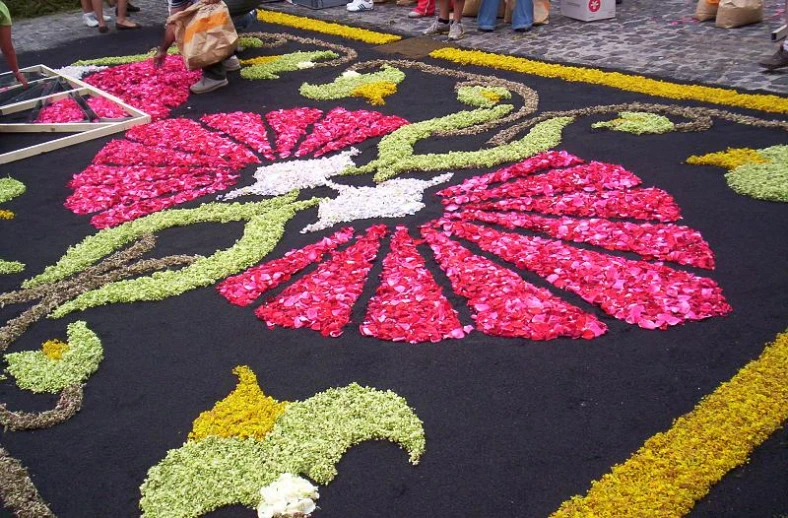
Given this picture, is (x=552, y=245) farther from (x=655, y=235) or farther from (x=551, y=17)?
(x=551, y=17)

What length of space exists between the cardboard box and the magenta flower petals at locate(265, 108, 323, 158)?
3072 millimetres

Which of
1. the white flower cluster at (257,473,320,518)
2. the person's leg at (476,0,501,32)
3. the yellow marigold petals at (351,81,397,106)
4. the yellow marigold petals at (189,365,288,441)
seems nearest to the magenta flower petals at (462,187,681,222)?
the yellow marigold petals at (189,365,288,441)

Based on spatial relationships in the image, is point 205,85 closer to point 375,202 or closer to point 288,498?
point 375,202

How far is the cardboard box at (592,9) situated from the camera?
6.60 metres

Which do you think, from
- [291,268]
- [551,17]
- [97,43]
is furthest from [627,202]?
[97,43]

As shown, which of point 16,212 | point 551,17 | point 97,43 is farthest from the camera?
point 97,43

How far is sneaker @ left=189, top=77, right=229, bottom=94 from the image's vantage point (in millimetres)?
5691

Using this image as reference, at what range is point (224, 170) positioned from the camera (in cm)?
423

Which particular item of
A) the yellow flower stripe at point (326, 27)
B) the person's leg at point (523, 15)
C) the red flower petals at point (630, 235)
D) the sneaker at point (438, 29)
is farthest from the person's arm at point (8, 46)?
the person's leg at point (523, 15)

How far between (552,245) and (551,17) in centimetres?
471

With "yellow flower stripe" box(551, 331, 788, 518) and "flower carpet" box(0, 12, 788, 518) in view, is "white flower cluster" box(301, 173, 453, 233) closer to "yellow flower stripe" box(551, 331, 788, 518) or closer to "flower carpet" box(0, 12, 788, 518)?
"flower carpet" box(0, 12, 788, 518)

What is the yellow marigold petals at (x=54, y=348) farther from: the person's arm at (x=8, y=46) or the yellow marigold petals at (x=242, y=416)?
the person's arm at (x=8, y=46)

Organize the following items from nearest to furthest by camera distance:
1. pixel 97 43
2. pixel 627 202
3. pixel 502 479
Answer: pixel 502 479
pixel 627 202
pixel 97 43

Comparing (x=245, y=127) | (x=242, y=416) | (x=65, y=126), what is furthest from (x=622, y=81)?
(x=65, y=126)
